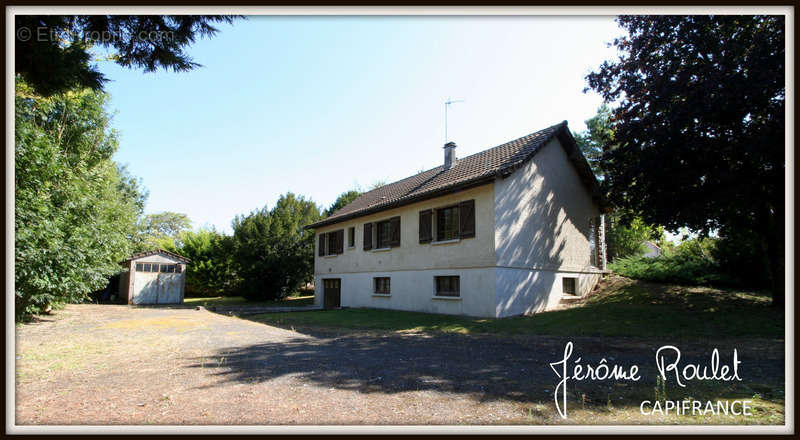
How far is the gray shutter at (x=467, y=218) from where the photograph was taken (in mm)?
14398

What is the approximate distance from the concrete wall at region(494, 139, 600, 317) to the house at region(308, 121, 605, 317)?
40 millimetres

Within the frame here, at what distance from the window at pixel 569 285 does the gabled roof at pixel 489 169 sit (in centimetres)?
425

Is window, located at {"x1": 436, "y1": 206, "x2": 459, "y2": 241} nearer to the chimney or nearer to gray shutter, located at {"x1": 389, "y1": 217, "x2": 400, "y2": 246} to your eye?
gray shutter, located at {"x1": 389, "y1": 217, "x2": 400, "y2": 246}

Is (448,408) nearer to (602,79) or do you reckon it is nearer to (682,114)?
(682,114)

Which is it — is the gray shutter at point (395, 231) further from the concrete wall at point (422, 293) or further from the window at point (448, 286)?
the window at point (448, 286)

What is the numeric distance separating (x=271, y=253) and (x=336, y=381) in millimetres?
22447

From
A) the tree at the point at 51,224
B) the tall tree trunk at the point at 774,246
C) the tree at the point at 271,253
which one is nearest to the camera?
the tree at the point at 51,224

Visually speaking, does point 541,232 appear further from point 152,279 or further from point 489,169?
point 152,279

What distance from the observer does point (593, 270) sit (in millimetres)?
18438

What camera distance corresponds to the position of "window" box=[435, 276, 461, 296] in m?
15.1

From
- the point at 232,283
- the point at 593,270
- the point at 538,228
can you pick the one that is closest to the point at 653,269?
the point at 593,270

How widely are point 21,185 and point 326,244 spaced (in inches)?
590

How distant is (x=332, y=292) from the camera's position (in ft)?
75.4

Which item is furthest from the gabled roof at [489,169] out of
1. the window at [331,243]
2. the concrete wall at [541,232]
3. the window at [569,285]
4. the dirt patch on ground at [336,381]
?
the dirt patch on ground at [336,381]
